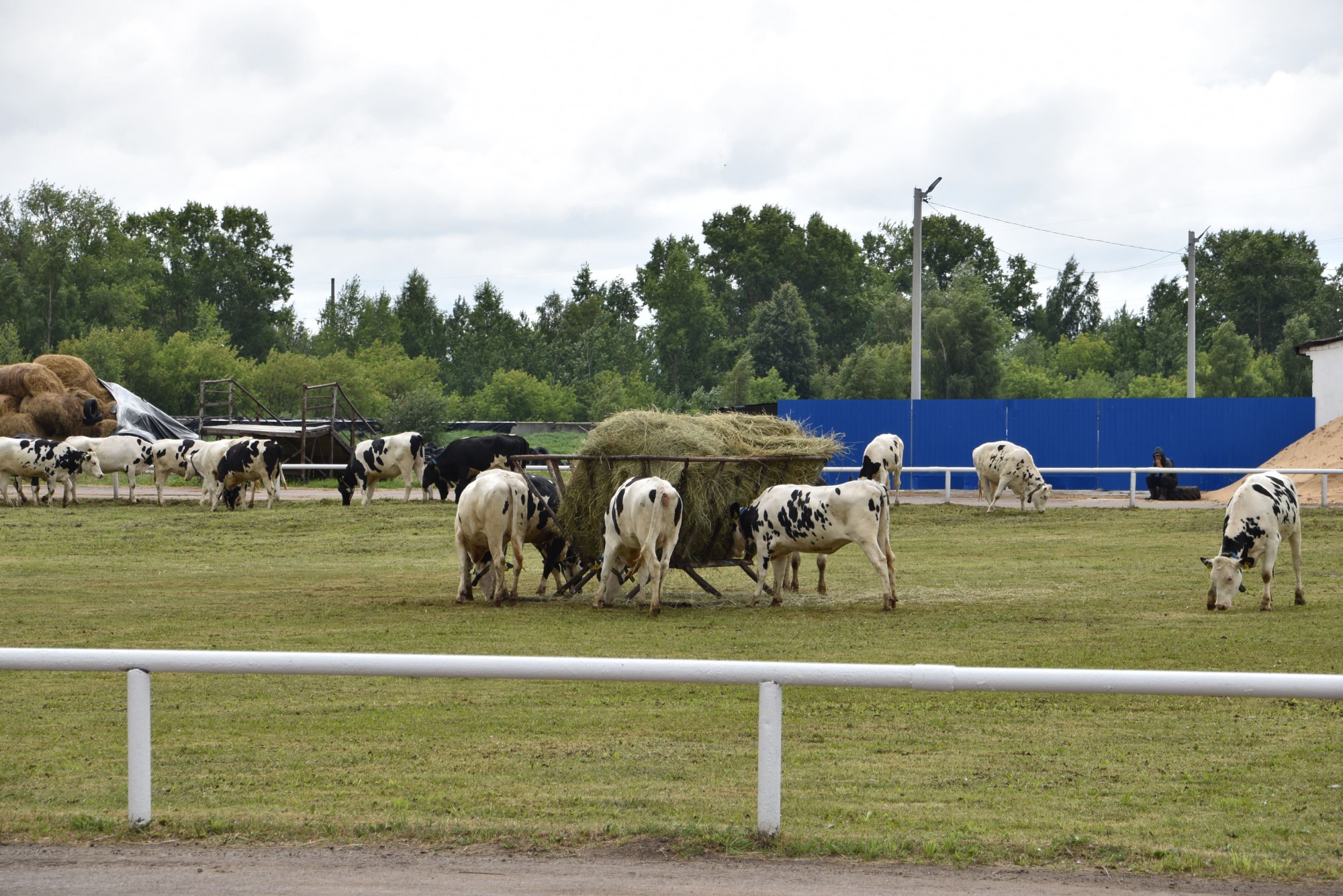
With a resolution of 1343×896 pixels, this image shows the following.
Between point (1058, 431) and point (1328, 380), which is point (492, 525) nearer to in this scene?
point (1058, 431)

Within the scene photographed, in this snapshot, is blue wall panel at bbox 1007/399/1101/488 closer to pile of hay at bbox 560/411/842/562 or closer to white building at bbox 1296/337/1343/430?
white building at bbox 1296/337/1343/430

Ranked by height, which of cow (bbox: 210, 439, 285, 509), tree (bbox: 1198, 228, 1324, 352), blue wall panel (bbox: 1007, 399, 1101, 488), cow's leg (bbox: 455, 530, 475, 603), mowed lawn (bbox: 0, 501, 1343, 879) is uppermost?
tree (bbox: 1198, 228, 1324, 352)

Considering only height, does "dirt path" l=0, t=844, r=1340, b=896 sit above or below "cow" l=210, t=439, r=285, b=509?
below

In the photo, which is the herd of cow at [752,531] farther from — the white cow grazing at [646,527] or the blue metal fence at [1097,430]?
the blue metal fence at [1097,430]

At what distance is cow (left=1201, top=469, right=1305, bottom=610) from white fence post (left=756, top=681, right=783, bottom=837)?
36.2 ft

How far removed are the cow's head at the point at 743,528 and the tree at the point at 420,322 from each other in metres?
83.2

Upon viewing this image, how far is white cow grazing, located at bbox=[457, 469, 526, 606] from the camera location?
16.5 meters

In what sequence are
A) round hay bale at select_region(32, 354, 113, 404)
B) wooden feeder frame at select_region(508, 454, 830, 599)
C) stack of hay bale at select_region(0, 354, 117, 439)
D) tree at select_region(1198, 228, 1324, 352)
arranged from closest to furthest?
wooden feeder frame at select_region(508, 454, 830, 599) → stack of hay bale at select_region(0, 354, 117, 439) → round hay bale at select_region(32, 354, 113, 404) → tree at select_region(1198, 228, 1324, 352)

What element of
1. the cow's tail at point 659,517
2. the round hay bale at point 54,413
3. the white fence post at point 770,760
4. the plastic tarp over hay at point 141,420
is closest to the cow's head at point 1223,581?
the cow's tail at point 659,517

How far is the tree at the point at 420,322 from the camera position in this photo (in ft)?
326

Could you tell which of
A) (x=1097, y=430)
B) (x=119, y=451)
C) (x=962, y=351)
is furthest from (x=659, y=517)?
(x=962, y=351)

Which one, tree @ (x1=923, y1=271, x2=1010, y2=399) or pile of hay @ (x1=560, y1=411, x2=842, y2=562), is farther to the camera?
tree @ (x1=923, y1=271, x2=1010, y2=399)

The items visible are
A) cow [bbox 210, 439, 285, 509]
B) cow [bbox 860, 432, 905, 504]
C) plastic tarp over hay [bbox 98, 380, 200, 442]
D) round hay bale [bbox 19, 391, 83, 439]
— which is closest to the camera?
cow [bbox 210, 439, 285, 509]

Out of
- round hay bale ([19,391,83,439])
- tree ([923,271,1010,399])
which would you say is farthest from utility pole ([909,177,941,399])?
tree ([923,271,1010,399])
